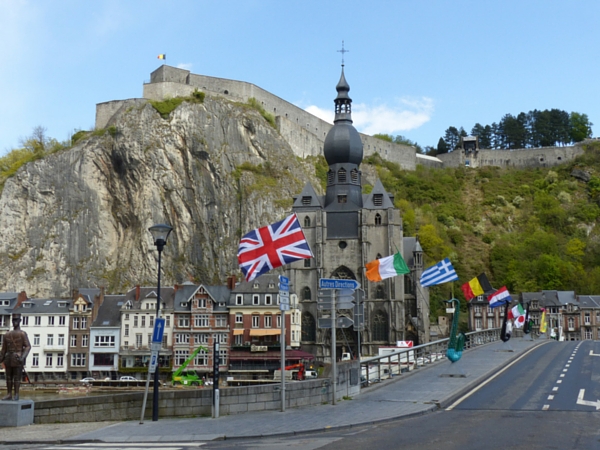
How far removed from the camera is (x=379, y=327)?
2388 inches

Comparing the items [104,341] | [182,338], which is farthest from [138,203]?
[182,338]

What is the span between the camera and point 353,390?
18109 millimetres

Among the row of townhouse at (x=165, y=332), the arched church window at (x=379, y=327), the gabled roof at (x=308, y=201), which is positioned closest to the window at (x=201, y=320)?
the row of townhouse at (x=165, y=332)

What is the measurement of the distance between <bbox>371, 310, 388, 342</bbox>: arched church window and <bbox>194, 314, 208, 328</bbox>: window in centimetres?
1486

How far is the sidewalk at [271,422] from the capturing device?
1220 cm

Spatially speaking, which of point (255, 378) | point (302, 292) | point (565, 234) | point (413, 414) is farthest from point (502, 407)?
point (565, 234)

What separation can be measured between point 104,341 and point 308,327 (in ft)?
57.3

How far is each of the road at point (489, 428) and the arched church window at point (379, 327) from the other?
133 feet

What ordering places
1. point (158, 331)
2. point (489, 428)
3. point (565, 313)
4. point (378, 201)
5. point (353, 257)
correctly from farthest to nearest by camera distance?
point (565, 313) < point (378, 201) < point (353, 257) < point (158, 331) < point (489, 428)

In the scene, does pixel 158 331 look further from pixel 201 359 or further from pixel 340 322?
pixel 201 359

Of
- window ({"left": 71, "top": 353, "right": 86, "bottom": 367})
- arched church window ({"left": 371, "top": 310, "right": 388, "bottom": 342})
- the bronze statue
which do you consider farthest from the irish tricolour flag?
window ({"left": 71, "top": 353, "right": 86, "bottom": 367})

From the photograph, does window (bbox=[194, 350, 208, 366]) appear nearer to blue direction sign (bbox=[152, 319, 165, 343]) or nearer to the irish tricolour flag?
the irish tricolour flag

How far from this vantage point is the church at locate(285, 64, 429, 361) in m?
59.9

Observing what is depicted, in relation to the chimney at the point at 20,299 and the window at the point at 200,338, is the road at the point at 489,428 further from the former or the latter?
the chimney at the point at 20,299
